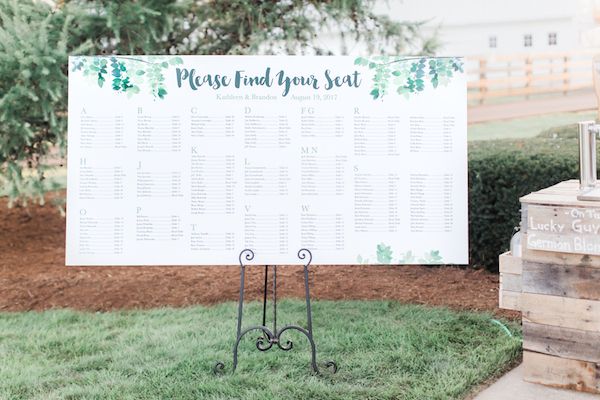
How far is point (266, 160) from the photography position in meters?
3.80

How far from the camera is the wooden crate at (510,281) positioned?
397 centimetres

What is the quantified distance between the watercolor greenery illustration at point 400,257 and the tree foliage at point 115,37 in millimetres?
3133

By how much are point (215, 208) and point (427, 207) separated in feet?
3.49

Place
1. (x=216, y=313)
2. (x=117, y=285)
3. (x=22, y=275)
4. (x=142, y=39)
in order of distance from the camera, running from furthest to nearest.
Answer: (x=142, y=39) < (x=22, y=275) < (x=117, y=285) < (x=216, y=313)

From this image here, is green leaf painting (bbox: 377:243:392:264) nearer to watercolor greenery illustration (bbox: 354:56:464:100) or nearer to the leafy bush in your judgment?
watercolor greenery illustration (bbox: 354:56:464:100)

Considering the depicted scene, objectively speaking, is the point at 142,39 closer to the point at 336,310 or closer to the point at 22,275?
the point at 22,275

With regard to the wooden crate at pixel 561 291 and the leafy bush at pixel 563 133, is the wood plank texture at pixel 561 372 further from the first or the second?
the leafy bush at pixel 563 133

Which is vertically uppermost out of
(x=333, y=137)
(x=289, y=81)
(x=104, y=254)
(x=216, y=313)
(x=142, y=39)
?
(x=142, y=39)

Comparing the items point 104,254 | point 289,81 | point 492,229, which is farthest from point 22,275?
point 492,229

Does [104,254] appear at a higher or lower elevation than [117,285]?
higher

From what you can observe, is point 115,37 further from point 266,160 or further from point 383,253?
point 383,253

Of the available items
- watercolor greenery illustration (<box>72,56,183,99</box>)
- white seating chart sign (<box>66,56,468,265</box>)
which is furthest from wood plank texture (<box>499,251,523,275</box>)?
watercolor greenery illustration (<box>72,56,183,99</box>)

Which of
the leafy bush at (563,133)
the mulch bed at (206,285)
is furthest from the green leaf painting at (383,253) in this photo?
the leafy bush at (563,133)

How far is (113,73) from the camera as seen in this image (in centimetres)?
381
